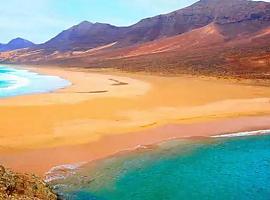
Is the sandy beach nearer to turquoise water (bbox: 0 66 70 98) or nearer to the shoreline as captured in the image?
the shoreline

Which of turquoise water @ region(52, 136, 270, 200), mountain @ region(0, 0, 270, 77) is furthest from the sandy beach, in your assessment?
mountain @ region(0, 0, 270, 77)

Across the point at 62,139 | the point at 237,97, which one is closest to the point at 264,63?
the point at 237,97

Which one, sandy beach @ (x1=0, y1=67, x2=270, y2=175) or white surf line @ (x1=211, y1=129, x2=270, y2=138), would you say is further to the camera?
white surf line @ (x1=211, y1=129, x2=270, y2=138)

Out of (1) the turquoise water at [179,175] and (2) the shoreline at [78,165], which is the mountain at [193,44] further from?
(1) the turquoise water at [179,175]

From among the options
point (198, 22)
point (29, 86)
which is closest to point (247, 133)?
point (29, 86)

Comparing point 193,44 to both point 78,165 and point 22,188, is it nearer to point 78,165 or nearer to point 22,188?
point 78,165

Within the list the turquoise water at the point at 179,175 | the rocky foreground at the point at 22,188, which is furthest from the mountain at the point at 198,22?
the rocky foreground at the point at 22,188

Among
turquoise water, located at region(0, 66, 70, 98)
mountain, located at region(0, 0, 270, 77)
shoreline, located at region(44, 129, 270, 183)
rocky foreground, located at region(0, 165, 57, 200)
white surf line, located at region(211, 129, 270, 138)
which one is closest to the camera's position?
rocky foreground, located at region(0, 165, 57, 200)
